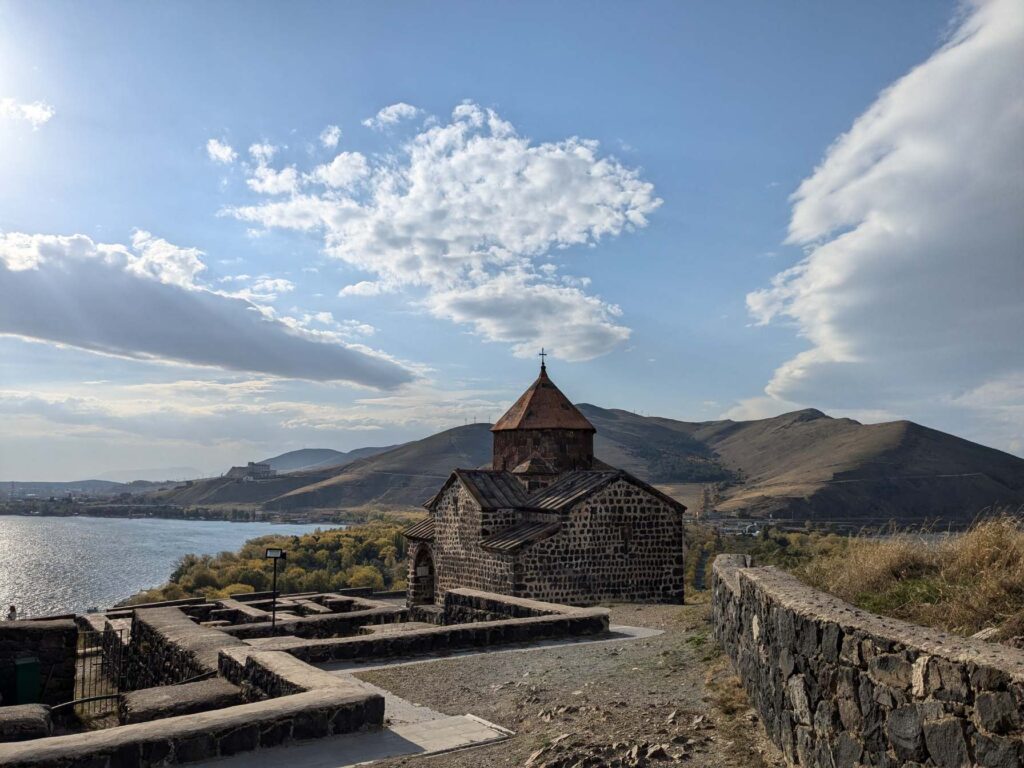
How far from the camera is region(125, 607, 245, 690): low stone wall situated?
28.4ft

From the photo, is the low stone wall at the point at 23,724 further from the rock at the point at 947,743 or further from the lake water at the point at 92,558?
the lake water at the point at 92,558

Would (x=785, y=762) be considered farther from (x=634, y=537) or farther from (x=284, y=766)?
(x=634, y=537)

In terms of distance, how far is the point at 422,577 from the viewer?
834 inches

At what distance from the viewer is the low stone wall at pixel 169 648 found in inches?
340

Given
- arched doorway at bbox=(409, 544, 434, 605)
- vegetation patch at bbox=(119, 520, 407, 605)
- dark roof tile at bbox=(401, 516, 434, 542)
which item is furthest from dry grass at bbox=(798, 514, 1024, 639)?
vegetation patch at bbox=(119, 520, 407, 605)

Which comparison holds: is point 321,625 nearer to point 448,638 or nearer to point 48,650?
point 48,650

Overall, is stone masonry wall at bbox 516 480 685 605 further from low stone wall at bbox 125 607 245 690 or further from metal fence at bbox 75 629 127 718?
metal fence at bbox 75 629 127 718

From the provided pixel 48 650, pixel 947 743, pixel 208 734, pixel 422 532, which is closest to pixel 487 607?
pixel 48 650

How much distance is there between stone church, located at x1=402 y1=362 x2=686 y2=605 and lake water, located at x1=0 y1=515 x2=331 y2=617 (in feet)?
134

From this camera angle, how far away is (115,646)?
1388 centimetres

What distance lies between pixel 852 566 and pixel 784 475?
11150 cm

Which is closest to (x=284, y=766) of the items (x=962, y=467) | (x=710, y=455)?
(x=962, y=467)

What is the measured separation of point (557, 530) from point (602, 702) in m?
9.85

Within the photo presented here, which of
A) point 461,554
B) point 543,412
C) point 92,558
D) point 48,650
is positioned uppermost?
point 543,412
